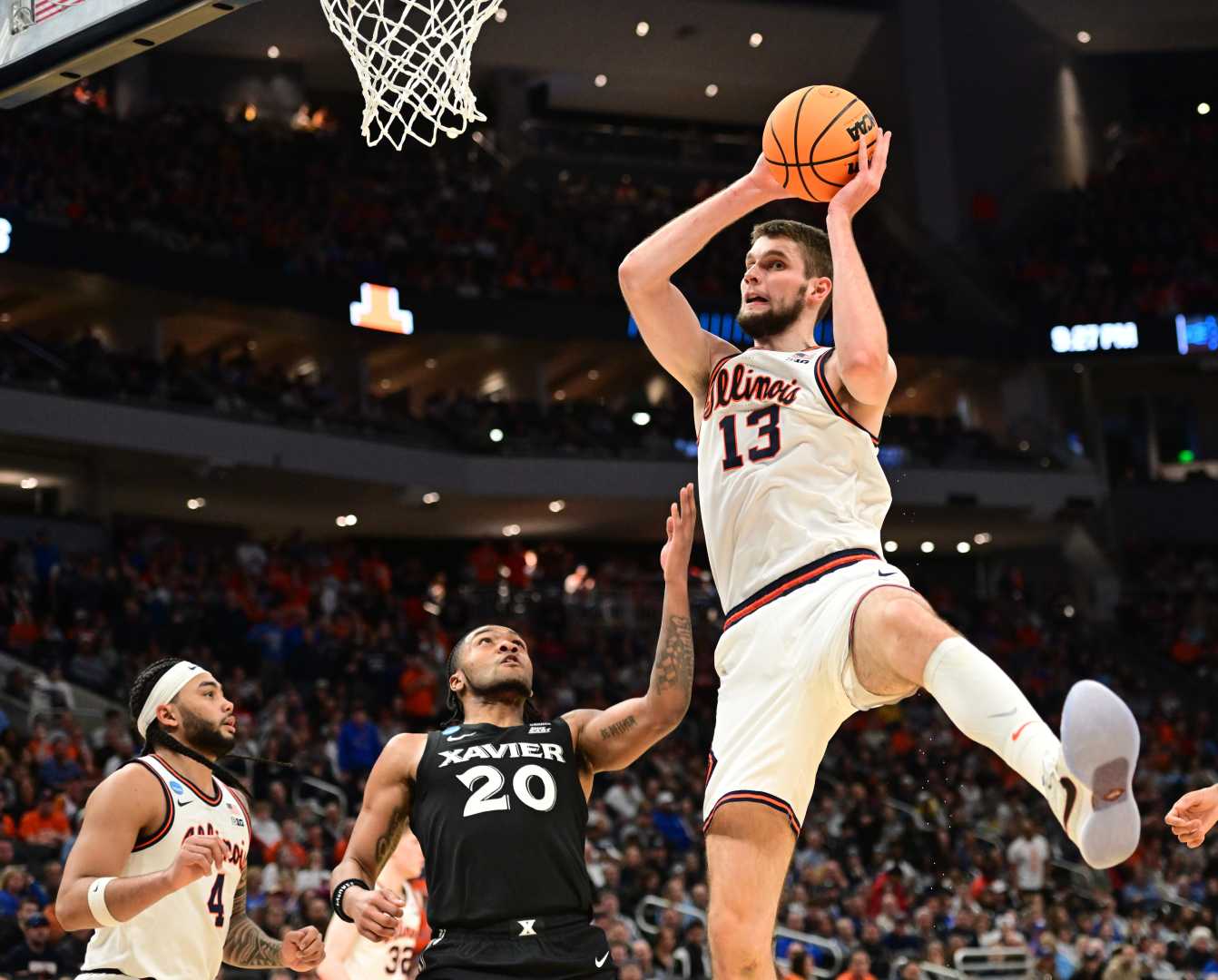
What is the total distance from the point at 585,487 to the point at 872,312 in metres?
22.5

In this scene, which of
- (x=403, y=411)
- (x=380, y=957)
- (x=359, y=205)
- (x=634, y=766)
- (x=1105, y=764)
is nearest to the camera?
(x=1105, y=764)

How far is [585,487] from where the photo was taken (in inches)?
1064

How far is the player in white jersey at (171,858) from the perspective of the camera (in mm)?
5254

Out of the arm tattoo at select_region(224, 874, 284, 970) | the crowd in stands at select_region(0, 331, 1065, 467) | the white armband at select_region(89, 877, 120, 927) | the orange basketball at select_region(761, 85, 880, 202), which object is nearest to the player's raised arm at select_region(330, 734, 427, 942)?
the white armband at select_region(89, 877, 120, 927)

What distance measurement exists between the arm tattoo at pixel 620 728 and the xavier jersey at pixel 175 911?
144 cm

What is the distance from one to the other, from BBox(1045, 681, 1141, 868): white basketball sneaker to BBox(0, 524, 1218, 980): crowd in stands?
749cm

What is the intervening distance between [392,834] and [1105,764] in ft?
8.19

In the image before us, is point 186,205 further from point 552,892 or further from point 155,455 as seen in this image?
point 552,892

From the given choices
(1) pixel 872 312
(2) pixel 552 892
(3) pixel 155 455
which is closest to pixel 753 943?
(2) pixel 552 892

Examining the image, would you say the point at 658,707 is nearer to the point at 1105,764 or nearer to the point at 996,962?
the point at 1105,764

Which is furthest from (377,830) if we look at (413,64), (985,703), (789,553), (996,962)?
(996,962)

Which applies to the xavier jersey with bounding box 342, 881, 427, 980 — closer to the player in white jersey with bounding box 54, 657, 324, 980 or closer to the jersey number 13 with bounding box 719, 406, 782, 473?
the player in white jersey with bounding box 54, 657, 324, 980

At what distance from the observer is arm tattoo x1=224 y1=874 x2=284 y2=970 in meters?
6.02

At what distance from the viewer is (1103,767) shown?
3641 millimetres
